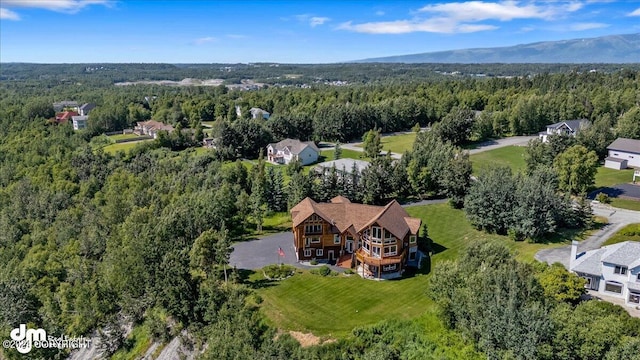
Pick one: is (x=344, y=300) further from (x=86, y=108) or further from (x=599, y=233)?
(x=86, y=108)

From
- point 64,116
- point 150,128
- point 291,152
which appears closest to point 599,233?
point 291,152

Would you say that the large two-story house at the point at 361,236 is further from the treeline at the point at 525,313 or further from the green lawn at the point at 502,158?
the green lawn at the point at 502,158

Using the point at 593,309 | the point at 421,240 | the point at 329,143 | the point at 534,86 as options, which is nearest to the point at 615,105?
the point at 534,86

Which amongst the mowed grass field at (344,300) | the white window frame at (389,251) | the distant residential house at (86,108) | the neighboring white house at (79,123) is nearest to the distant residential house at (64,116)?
the distant residential house at (86,108)

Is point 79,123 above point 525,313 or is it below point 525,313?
below

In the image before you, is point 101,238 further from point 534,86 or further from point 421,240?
point 534,86

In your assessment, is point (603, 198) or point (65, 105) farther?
point (65, 105)

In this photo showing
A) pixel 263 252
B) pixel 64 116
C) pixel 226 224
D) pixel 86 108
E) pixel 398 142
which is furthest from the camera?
pixel 86 108
